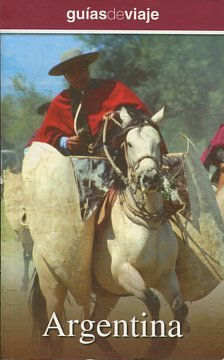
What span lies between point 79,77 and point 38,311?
1.61 metres

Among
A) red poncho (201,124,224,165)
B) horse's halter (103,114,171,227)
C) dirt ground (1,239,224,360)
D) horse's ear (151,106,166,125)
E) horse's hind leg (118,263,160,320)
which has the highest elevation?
horse's ear (151,106,166,125)

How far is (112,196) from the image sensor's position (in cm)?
586

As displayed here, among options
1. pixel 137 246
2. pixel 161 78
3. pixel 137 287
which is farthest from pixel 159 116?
pixel 137 287

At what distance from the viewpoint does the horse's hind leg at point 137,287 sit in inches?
229

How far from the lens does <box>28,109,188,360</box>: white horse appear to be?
228 inches

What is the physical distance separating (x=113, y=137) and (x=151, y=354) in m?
1.49

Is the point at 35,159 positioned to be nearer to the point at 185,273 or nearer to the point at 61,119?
the point at 61,119

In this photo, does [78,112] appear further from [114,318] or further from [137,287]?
[114,318]

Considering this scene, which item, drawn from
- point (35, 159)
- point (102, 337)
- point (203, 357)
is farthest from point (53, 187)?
point (203, 357)

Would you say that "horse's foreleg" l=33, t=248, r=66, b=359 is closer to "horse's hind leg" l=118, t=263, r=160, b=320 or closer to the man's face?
"horse's hind leg" l=118, t=263, r=160, b=320

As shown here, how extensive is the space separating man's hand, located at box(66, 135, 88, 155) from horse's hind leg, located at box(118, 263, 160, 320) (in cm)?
82

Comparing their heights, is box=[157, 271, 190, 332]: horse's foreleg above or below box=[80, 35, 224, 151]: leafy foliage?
below

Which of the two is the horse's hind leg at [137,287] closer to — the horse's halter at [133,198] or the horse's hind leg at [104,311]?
the horse's hind leg at [104,311]

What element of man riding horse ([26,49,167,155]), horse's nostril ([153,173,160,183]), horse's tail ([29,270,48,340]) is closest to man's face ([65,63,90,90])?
man riding horse ([26,49,167,155])
